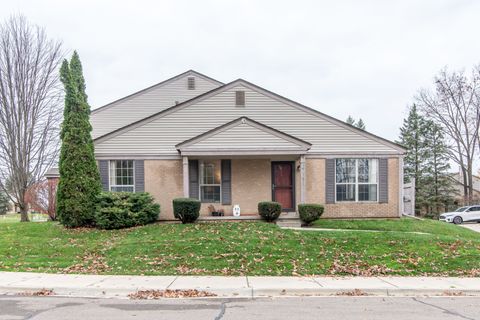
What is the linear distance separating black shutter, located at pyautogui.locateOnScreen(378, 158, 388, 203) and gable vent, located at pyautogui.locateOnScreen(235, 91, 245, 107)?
6.72 meters

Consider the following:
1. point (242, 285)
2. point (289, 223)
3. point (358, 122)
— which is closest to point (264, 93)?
point (289, 223)

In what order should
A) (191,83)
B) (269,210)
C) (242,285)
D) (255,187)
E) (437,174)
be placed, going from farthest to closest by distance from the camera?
1. (437,174)
2. (191,83)
3. (255,187)
4. (269,210)
5. (242,285)

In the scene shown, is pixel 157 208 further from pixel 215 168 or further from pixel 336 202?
pixel 336 202

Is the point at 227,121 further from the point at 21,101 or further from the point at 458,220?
the point at 458,220

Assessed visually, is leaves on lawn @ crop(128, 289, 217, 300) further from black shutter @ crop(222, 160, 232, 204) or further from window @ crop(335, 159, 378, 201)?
window @ crop(335, 159, 378, 201)

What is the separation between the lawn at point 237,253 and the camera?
334 inches

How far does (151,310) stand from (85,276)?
2.92 metres

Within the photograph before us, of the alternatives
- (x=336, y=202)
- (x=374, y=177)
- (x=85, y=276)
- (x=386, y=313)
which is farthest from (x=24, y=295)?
(x=374, y=177)

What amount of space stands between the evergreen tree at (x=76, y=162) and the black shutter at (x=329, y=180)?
31.3 ft

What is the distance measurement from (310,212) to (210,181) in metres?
4.54

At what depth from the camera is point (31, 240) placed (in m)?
11.6

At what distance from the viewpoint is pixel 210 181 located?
631 inches

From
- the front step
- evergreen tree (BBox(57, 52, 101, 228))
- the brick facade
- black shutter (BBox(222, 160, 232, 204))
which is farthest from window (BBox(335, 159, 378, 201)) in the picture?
evergreen tree (BBox(57, 52, 101, 228))

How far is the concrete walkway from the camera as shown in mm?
6793
